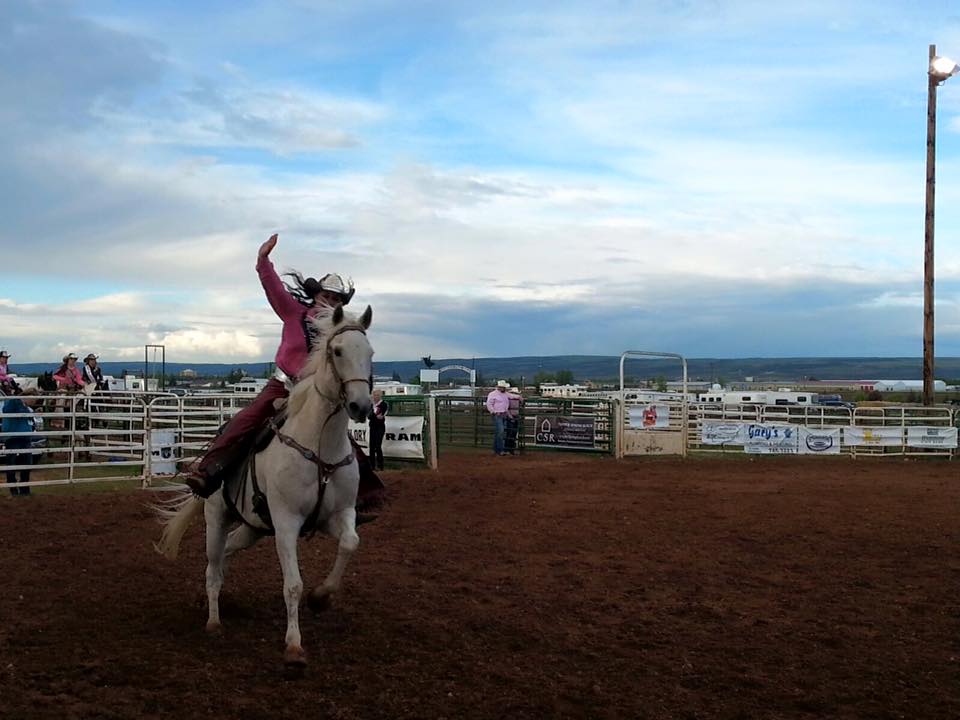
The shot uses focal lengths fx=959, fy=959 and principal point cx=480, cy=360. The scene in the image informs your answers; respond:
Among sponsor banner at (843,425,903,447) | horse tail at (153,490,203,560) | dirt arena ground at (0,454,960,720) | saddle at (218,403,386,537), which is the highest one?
saddle at (218,403,386,537)

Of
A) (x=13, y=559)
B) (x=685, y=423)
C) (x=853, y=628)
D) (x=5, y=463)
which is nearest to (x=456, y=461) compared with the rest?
(x=685, y=423)

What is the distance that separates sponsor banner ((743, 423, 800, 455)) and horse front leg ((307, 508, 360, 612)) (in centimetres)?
1950

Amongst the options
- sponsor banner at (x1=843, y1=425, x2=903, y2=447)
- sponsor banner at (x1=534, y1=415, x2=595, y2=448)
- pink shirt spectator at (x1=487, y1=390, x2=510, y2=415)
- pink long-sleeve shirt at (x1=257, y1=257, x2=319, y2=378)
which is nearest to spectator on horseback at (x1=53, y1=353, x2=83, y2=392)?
pink shirt spectator at (x1=487, y1=390, x2=510, y2=415)

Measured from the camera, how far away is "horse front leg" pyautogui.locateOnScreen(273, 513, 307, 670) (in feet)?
17.7

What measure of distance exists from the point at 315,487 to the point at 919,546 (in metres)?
7.49

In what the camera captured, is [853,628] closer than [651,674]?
No

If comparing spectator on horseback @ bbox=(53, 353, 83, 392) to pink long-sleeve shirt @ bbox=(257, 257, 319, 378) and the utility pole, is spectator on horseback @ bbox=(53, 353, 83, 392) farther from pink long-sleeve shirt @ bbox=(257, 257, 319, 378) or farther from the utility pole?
the utility pole

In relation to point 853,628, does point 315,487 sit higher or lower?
higher

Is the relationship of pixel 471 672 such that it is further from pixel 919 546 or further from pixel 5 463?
pixel 5 463

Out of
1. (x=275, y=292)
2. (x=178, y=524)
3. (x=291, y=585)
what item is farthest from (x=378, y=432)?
(x=291, y=585)

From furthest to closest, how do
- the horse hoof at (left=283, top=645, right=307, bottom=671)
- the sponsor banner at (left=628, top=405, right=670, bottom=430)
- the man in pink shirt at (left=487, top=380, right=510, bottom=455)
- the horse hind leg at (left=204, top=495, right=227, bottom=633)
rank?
the sponsor banner at (left=628, top=405, right=670, bottom=430) < the man in pink shirt at (left=487, top=380, right=510, bottom=455) < the horse hind leg at (left=204, top=495, right=227, bottom=633) < the horse hoof at (left=283, top=645, right=307, bottom=671)

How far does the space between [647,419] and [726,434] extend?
211cm

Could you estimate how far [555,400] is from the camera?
24.7 metres

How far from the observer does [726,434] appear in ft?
79.9
